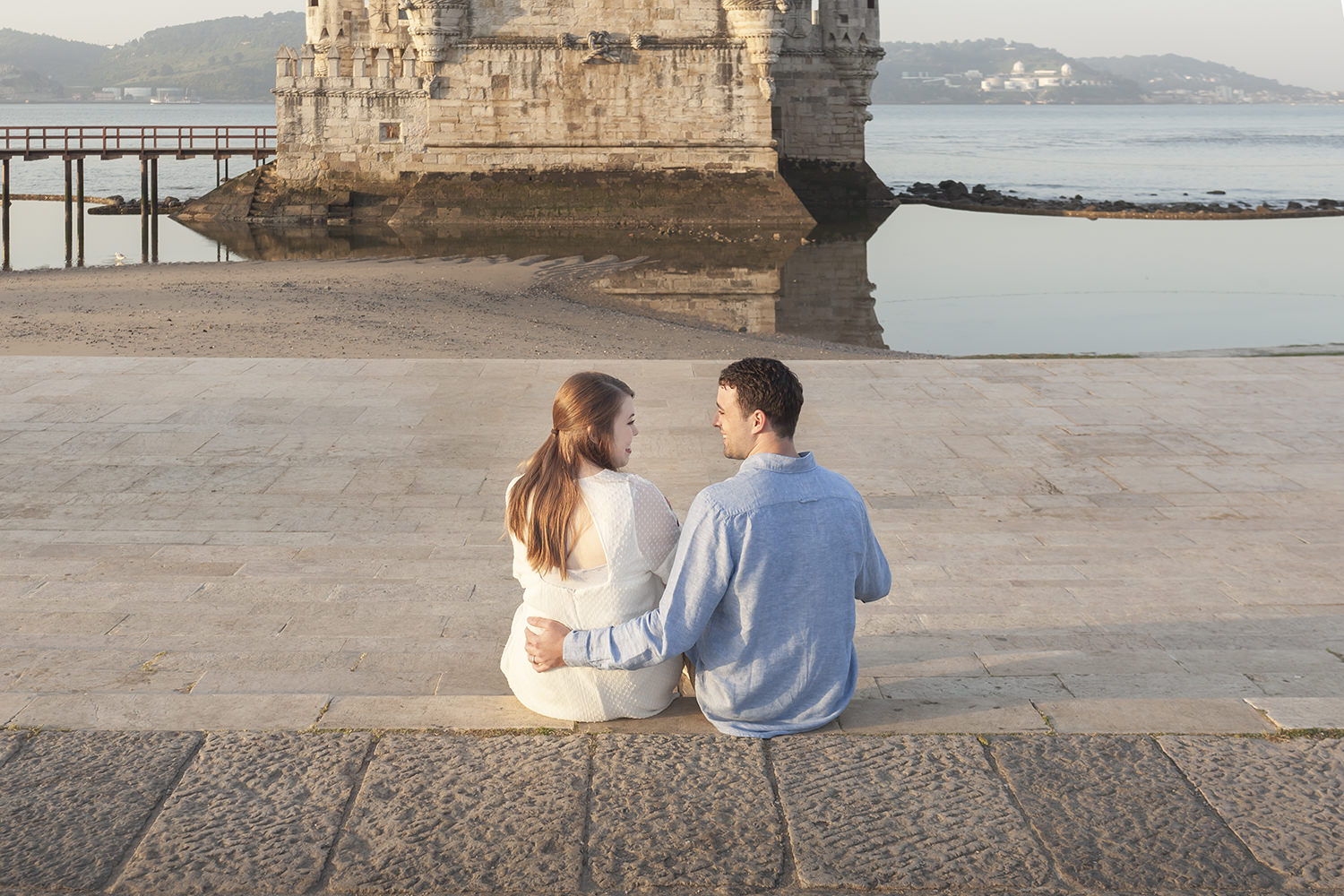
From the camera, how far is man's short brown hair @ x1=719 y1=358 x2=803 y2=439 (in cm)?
341

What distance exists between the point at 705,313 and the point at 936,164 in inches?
2226

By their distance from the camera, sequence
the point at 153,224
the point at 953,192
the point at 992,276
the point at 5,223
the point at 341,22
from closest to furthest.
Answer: the point at 992,276, the point at 5,223, the point at 153,224, the point at 341,22, the point at 953,192

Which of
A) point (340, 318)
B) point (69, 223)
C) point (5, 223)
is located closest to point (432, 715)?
point (340, 318)

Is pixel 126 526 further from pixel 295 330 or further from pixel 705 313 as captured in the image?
pixel 705 313

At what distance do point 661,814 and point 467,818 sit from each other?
1.54ft

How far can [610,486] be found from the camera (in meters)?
3.56

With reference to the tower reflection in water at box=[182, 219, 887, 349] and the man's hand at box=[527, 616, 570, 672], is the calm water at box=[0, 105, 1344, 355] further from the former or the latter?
the man's hand at box=[527, 616, 570, 672]

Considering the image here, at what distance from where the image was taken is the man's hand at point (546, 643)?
357cm

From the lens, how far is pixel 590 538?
358cm

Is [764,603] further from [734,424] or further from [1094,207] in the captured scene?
[1094,207]

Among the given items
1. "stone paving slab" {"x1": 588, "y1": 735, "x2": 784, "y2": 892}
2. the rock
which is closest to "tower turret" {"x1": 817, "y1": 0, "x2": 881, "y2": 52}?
the rock

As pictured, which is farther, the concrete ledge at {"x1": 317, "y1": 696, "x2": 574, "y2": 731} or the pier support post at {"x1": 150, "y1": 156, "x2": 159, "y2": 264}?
the pier support post at {"x1": 150, "y1": 156, "x2": 159, "y2": 264}

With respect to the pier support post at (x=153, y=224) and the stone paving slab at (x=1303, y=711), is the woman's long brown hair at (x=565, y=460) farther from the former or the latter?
the pier support post at (x=153, y=224)

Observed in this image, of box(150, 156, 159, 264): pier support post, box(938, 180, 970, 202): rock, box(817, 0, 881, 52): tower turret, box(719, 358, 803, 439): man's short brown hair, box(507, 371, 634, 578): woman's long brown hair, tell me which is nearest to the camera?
box(719, 358, 803, 439): man's short brown hair
